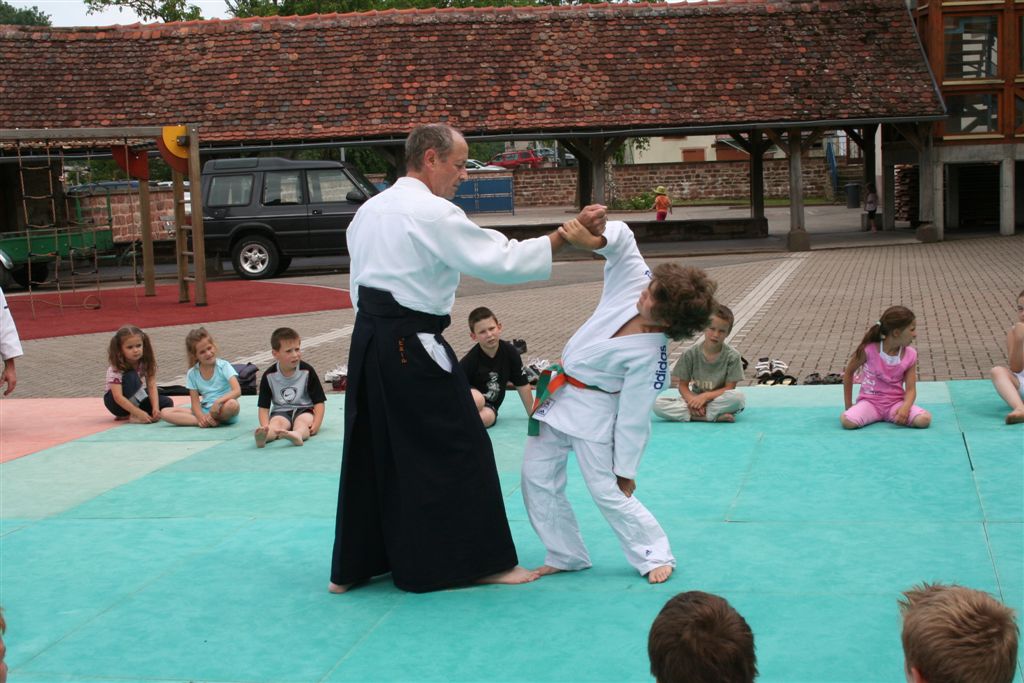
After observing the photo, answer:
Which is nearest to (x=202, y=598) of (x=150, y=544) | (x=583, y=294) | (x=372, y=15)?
(x=150, y=544)

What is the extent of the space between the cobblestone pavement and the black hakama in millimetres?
6321

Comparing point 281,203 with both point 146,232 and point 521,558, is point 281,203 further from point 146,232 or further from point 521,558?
point 521,558

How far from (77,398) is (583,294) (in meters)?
9.71

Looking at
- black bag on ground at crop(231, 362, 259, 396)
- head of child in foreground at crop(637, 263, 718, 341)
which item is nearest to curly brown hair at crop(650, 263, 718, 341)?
head of child in foreground at crop(637, 263, 718, 341)

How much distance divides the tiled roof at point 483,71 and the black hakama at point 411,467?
21.1m

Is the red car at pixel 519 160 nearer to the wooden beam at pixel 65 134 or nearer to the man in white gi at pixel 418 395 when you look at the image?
the wooden beam at pixel 65 134

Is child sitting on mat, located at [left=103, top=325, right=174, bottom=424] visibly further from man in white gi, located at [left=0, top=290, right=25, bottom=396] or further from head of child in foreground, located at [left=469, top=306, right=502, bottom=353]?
head of child in foreground, located at [left=469, top=306, right=502, bottom=353]

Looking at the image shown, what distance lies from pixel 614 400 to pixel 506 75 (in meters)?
22.6

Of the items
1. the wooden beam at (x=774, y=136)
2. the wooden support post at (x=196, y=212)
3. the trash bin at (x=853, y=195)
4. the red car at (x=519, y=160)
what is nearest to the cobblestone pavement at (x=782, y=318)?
the wooden support post at (x=196, y=212)

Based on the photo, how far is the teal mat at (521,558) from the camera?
4461mm

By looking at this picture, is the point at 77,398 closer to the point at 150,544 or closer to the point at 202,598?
the point at 150,544

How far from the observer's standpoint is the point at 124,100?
26.6 m

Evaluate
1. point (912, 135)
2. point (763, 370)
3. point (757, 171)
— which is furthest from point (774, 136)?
point (763, 370)

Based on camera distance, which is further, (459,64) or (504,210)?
(504,210)
